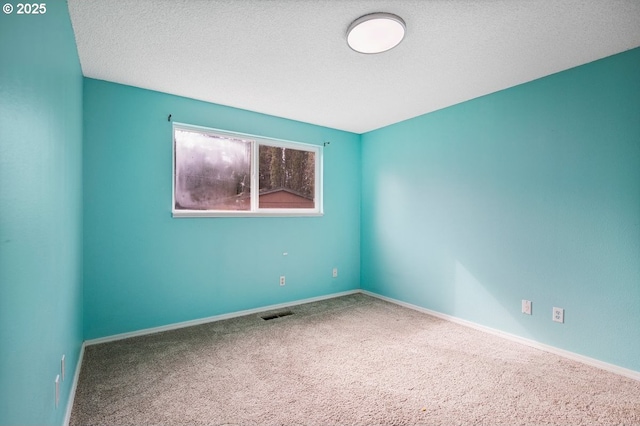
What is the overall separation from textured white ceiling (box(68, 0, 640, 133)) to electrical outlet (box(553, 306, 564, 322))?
2074 millimetres

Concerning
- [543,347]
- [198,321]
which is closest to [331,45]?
[198,321]

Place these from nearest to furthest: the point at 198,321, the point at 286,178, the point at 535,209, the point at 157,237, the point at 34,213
Answer: the point at 34,213, the point at 535,209, the point at 157,237, the point at 198,321, the point at 286,178

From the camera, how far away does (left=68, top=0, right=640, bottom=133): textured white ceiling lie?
184 centimetres

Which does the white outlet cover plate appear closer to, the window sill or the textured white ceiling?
the textured white ceiling

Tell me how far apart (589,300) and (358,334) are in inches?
77.1

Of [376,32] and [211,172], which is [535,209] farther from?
[211,172]

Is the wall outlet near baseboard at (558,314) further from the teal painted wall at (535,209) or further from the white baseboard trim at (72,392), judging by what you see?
the white baseboard trim at (72,392)

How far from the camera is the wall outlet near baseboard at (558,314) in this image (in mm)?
2569

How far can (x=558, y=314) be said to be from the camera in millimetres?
2590

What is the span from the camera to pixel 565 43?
2178 mm

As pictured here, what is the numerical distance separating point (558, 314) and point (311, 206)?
9.68 feet

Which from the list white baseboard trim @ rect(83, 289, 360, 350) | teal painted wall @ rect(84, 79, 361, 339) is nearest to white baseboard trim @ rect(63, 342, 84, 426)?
white baseboard trim @ rect(83, 289, 360, 350)

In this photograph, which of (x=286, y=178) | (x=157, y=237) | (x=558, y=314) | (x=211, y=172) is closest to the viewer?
(x=558, y=314)

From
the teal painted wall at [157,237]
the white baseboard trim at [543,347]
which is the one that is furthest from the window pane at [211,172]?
the white baseboard trim at [543,347]
